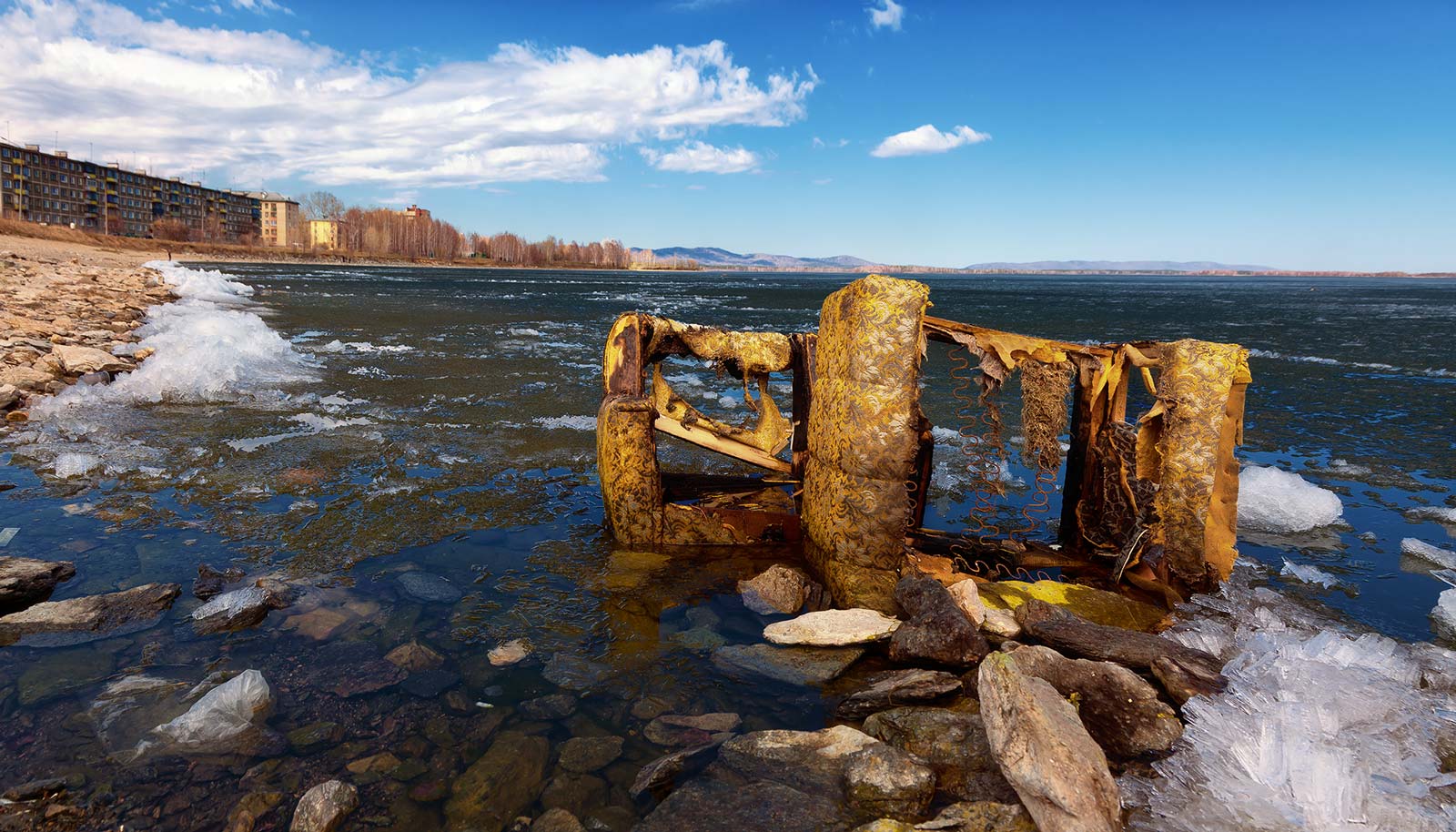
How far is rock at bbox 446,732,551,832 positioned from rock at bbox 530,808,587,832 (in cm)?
12

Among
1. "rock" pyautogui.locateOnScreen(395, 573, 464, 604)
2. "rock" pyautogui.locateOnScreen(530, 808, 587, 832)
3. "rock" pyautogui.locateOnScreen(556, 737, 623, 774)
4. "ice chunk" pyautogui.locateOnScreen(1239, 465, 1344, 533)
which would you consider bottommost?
"rock" pyautogui.locateOnScreen(530, 808, 587, 832)

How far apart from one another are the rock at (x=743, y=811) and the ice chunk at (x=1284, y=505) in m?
6.13

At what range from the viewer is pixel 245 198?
514 ft

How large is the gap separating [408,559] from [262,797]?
2.70 metres

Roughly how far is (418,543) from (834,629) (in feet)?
11.6

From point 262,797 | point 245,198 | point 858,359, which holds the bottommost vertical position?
point 262,797

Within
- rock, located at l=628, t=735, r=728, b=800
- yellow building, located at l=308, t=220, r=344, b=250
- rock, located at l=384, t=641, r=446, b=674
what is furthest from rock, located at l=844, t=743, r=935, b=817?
yellow building, located at l=308, t=220, r=344, b=250

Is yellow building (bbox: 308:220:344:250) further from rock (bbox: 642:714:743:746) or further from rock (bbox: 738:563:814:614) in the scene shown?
rock (bbox: 642:714:743:746)

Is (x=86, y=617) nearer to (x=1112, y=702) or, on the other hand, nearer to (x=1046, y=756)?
(x=1046, y=756)

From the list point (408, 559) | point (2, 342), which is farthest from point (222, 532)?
point (2, 342)

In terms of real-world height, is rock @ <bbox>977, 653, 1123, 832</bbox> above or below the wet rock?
above

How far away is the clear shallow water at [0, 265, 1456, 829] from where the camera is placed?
3891mm

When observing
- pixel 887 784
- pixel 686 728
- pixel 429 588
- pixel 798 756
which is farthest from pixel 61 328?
pixel 887 784

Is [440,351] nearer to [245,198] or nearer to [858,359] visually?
[858,359]
